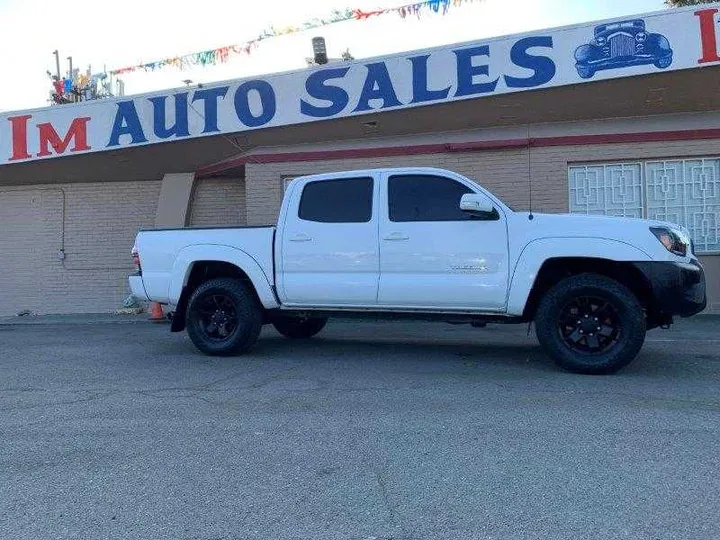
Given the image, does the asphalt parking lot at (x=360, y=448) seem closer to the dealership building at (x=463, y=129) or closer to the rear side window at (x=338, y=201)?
the rear side window at (x=338, y=201)

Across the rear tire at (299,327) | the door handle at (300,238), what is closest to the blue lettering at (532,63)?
the rear tire at (299,327)

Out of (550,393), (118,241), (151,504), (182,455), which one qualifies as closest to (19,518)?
(151,504)

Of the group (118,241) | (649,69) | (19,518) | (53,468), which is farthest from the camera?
(118,241)

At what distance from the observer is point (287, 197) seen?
27.4 feet

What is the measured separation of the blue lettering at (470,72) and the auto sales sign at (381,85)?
16 millimetres

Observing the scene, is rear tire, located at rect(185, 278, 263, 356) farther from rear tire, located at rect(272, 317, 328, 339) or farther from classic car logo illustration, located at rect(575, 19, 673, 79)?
classic car logo illustration, located at rect(575, 19, 673, 79)

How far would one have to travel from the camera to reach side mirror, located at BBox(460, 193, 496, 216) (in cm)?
716

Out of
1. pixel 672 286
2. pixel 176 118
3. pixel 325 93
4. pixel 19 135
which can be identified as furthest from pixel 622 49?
pixel 19 135

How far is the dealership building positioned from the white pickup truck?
160 inches

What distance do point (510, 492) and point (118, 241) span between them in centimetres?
1272

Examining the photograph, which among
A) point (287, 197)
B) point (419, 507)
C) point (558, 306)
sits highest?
point (287, 197)

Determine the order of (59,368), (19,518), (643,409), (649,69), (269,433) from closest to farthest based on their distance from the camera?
1. (19,518)
2. (269,433)
3. (643,409)
4. (59,368)
5. (649,69)

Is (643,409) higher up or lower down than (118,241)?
lower down

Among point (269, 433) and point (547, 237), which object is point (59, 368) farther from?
point (547, 237)
